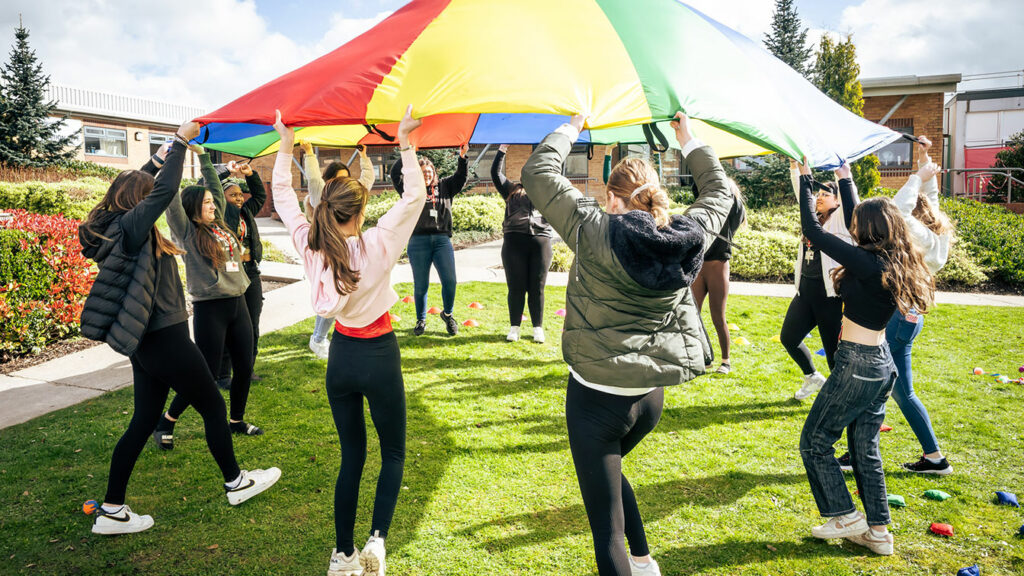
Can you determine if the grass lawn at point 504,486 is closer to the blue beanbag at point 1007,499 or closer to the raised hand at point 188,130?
the blue beanbag at point 1007,499

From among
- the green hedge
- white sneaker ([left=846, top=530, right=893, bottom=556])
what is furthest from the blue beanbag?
the green hedge

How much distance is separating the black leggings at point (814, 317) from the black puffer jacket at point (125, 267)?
A: 4.44m

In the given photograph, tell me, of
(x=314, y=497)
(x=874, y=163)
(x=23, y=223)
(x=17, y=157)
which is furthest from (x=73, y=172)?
(x=874, y=163)

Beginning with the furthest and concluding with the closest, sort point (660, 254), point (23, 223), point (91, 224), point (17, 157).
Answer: point (17, 157)
point (23, 223)
point (91, 224)
point (660, 254)

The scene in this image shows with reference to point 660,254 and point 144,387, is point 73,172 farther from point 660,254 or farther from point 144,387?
point 660,254

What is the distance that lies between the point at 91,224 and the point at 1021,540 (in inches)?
205

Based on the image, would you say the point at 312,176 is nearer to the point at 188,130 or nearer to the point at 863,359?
the point at 188,130

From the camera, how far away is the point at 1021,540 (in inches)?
129

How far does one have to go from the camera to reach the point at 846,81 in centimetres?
1731

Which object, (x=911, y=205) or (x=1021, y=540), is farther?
(x=911, y=205)

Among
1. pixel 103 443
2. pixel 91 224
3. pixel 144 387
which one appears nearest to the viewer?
pixel 91 224

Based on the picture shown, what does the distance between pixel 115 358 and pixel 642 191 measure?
6.47m

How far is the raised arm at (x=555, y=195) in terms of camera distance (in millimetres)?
2385

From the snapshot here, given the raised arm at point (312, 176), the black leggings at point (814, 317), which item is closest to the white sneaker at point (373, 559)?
the raised arm at point (312, 176)
